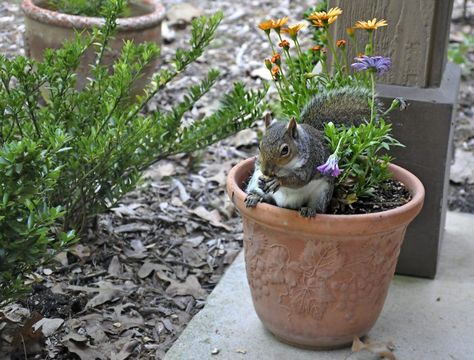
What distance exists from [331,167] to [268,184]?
8.5 inches

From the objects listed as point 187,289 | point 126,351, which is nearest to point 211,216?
point 187,289

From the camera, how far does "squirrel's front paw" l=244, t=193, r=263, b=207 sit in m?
2.71

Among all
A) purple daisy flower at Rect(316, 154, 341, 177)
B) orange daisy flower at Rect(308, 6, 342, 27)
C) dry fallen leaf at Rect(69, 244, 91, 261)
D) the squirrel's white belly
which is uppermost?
orange daisy flower at Rect(308, 6, 342, 27)

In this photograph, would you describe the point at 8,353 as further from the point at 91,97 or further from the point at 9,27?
the point at 9,27

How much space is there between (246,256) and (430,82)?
1.07 metres

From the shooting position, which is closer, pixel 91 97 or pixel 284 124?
pixel 284 124

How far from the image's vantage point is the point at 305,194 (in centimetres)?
266

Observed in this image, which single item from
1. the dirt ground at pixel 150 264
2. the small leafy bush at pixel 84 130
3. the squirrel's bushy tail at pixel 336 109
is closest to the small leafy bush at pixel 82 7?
the dirt ground at pixel 150 264

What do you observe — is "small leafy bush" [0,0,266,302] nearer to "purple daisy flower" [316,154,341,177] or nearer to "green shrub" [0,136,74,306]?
"green shrub" [0,136,74,306]

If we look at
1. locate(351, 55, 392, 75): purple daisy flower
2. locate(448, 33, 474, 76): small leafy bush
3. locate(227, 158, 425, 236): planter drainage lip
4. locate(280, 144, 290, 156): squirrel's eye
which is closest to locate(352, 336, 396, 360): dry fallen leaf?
locate(227, 158, 425, 236): planter drainage lip

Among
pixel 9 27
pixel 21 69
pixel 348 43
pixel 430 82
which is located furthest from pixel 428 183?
pixel 9 27

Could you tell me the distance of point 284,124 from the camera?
257cm

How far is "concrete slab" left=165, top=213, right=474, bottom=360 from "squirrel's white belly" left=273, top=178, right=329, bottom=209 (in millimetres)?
579

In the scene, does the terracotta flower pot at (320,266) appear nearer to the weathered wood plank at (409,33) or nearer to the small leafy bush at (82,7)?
the weathered wood plank at (409,33)
